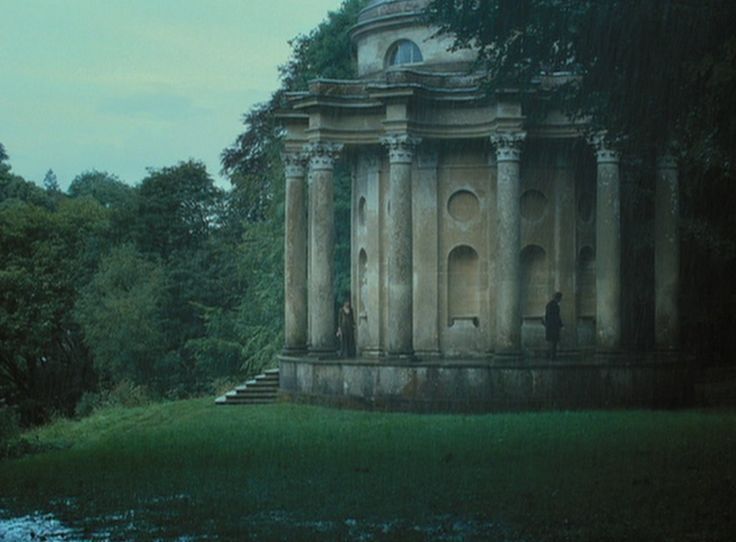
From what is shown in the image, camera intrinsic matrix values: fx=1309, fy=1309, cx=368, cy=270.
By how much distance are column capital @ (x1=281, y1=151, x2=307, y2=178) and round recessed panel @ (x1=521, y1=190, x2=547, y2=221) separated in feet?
20.1

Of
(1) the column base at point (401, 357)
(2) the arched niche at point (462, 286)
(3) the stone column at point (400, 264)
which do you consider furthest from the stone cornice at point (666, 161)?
(1) the column base at point (401, 357)

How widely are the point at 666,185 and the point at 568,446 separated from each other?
13109 mm

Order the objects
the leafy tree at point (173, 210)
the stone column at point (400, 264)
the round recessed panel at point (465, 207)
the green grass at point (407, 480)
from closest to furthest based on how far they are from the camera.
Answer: the green grass at point (407, 480), the stone column at point (400, 264), the round recessed panel at point (465, 207), the leafy tree at point (173, 210)

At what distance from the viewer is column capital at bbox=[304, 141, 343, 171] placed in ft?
111

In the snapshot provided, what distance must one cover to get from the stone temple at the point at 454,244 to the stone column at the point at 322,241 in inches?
1.9

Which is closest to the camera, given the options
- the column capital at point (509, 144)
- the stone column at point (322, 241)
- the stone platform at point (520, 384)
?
the stone platform at point (520, 384)

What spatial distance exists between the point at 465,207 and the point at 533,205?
1.86m

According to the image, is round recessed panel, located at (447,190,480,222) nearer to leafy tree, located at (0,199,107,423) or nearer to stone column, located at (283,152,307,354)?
stone column, located at (283,152,307,354)

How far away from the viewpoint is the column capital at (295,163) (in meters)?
36.0

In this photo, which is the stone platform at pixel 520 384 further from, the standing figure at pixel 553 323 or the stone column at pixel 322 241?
the stone column at pixel 322 241

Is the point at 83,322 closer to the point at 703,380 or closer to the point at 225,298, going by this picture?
the point at 225,298

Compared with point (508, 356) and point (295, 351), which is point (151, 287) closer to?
point (295, 351)

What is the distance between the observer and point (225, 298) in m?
62.2

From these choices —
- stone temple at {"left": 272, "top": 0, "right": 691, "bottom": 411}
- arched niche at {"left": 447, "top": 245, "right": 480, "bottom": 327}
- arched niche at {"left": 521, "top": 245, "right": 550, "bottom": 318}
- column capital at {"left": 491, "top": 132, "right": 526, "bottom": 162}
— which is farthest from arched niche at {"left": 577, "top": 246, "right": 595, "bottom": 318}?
column capital at {"left": 491, "top": 132, "right": 526, "bottom": 162}
